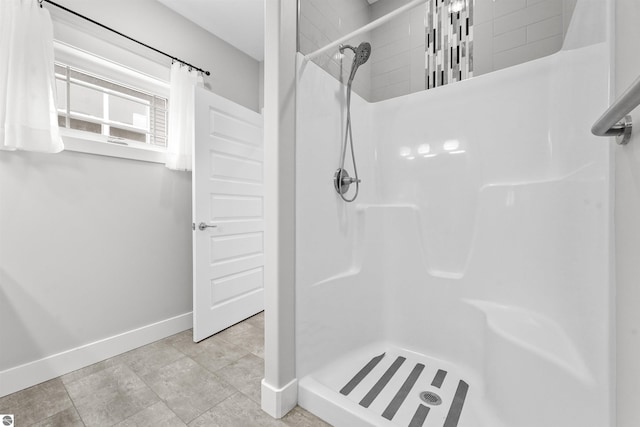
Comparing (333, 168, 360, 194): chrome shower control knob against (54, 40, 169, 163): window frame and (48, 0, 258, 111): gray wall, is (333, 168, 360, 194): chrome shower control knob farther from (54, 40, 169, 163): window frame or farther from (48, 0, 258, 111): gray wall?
(48, 0, 258, 111): gray wall

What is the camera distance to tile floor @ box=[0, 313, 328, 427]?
1.22 metres

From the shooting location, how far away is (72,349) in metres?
1.64

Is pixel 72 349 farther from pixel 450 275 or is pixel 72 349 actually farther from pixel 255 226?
pixel 450 275

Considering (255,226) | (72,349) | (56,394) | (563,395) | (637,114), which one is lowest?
(56,394)

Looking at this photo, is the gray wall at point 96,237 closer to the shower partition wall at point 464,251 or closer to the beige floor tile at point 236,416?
the beige floor tile at point 236,416

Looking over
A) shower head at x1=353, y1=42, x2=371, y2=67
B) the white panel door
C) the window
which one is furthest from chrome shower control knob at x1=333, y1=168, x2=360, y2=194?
the window

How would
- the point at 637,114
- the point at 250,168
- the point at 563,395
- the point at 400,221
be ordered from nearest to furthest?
the point at 637,114 → the point at 563,395 → the point at 400,221 → the point at 250,168

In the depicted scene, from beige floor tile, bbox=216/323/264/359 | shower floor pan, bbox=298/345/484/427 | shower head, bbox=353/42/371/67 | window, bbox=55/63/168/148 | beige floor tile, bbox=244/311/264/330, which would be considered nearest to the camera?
shower floor pan, bbox=298/345/484/427

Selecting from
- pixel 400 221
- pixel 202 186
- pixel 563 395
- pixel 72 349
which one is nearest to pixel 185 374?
Answer: pixel 72 349

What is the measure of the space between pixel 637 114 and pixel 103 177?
2.47 m

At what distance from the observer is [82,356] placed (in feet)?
5.46

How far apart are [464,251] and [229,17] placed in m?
2.55

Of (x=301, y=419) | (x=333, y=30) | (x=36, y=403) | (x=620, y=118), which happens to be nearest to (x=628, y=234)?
(x=620, y=118)

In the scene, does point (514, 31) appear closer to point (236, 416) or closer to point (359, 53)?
point (359, 53)
